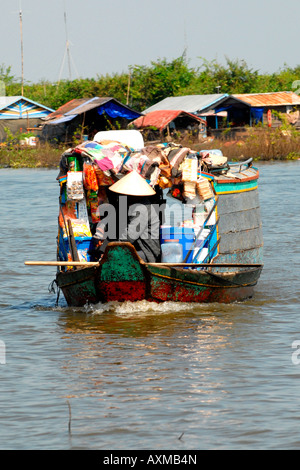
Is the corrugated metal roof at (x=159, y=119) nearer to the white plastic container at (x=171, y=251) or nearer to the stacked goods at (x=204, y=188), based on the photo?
the stacked goods at (x=204, y=188)

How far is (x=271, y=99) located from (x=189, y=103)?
3.58 meters

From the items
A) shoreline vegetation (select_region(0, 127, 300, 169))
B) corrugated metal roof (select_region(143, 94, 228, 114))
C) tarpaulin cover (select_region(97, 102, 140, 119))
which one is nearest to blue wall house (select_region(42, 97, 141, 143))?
tarpaulin cover (select_region(97, 102, 140, 119))

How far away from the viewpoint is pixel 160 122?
103 feet

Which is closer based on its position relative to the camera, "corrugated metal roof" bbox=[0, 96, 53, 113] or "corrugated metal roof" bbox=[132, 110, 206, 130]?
"corrugated metal roof" bbox=[132, 110, 206, 130]

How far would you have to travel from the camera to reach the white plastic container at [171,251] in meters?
7.69

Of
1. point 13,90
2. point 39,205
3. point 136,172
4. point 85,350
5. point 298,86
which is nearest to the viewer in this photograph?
point 85,350

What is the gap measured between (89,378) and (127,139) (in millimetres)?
2980

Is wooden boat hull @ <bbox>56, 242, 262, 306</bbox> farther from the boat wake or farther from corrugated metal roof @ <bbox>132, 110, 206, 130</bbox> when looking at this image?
corrugated metal roof @ <bbox>132, 110, 206, 130</bbox>

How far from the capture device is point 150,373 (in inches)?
233

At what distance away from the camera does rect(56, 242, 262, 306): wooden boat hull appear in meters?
7.18

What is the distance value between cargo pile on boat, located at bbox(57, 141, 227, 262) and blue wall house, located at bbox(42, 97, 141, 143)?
2242 cm

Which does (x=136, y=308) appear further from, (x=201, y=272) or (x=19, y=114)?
(x=19, y=114)

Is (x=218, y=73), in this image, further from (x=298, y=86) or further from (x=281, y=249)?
(x=281, y=249)

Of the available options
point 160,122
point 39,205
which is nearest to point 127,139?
point 39,205
